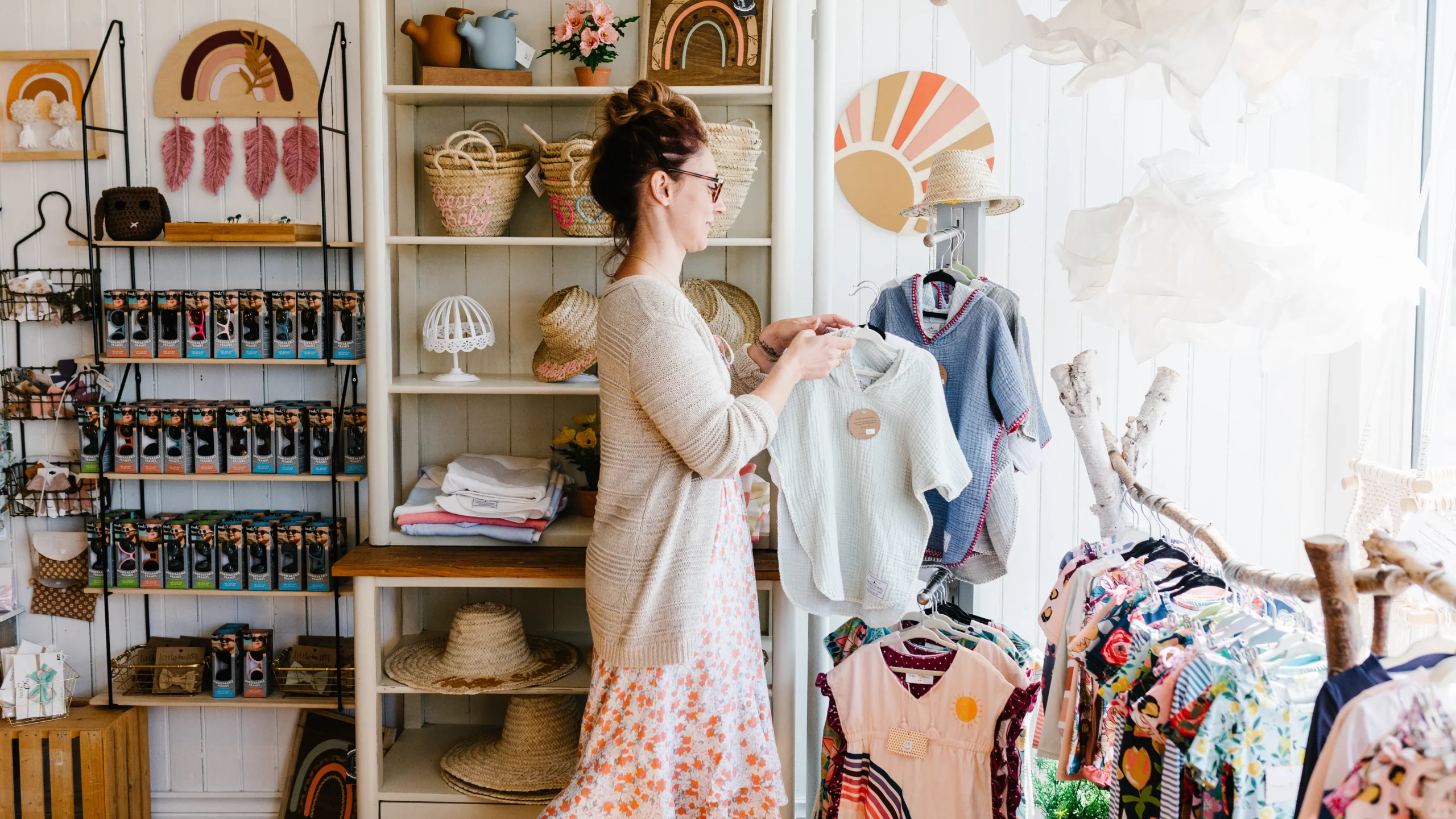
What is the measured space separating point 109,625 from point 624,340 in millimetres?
2162

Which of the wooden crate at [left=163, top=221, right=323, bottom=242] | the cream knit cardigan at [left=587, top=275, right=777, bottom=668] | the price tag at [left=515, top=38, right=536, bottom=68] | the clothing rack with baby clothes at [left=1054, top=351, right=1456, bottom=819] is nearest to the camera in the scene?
the clothing rack with baby clothes at [left=1054, top=351, right=1456, bottom=819]

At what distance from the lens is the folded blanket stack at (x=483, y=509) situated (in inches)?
96.7

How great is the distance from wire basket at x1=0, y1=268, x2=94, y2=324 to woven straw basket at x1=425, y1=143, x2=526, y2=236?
3.72ft

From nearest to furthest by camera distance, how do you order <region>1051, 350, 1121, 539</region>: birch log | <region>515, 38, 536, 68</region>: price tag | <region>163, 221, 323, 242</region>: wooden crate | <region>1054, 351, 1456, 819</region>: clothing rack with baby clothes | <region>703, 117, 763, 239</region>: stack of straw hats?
<region>1054, 351, 1456, 819</region>: clothing rack with baby clothes
<region>1051, 350, 1121, 539</region>: birch log
<region>703, 117, 763, 239</region>: stack of straw hats
<region>515, 38, 536, 68</region>: price tag
<region>163, 221, 323, 242</region>: wooden crate

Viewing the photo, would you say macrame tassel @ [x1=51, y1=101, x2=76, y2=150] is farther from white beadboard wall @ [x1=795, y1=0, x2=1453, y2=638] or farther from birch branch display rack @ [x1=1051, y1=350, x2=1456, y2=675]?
birch branch display rack @ [x1=1051, y1=350, x2=1456, y2=675]

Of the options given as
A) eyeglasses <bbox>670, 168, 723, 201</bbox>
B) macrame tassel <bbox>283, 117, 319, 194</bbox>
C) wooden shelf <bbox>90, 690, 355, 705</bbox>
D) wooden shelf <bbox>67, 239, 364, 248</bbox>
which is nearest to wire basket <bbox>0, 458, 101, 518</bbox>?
wooden shelf <bbox>90, 690, 355, 705</bbox>

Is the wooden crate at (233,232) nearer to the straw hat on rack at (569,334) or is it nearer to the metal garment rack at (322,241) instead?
the metal garment rack at (322,241)

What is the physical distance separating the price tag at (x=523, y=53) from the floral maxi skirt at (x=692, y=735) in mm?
1286

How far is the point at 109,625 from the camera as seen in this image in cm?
298

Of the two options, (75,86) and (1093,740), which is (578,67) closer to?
(75,86)

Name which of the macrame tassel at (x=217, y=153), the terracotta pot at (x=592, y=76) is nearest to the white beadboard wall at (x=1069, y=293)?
the terracotta pot at (x=592, y=76)

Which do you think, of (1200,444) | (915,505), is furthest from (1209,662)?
(1200,444)

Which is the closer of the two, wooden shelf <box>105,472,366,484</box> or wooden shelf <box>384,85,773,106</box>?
wooden shelf <box>384,85,773,106</box>

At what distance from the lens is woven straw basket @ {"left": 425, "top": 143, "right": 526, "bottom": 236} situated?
7.94ft
